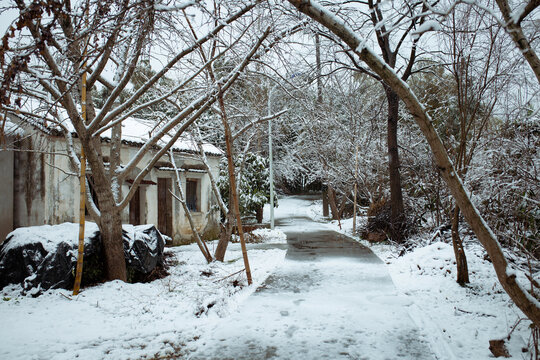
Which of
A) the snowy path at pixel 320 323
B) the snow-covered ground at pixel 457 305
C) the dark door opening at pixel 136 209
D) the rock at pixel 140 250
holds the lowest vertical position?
the snowy path at pixel 320 323

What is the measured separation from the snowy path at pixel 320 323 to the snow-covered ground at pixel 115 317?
39 cm

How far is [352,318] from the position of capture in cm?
441

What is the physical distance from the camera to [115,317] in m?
4.55

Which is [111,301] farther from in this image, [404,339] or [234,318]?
[404,339]

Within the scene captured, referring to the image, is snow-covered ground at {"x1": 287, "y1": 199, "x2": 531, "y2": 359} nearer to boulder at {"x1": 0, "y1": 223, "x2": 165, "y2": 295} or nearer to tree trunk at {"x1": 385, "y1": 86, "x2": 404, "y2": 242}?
tree trunk at {"x1": 385, "y1": 86, "x2": 404, "y2": 242}

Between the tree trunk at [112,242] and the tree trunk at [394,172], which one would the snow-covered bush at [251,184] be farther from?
the tree trunk at [112,242]

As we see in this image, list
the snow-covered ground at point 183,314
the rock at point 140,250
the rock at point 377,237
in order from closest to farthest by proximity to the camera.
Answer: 1. the snow-covered ground at point 183,314
2. the rock at point 140,250
3. the rock at point 377,237

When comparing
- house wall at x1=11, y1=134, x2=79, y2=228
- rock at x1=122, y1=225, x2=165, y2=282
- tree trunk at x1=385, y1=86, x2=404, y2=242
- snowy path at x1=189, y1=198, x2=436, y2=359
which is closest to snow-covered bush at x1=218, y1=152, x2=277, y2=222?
tree trunk at x1=385, y1=86, x2=404, y2=242

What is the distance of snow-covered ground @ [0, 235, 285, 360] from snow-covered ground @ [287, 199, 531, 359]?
265 cm

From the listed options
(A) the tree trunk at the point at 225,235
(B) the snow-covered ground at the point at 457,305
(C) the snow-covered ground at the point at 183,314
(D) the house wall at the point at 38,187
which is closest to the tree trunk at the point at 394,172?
(B) the snow-covered ground at the point at 457,305

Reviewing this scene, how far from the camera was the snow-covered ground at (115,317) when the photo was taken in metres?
3.61

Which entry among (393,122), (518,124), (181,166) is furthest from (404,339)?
(181,166)

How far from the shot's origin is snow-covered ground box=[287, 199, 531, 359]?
11.3 ft

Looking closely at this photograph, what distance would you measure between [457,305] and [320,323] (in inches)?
77.0
